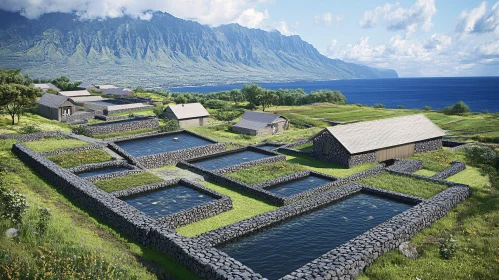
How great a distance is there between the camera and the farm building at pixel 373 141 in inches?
1683

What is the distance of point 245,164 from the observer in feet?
132

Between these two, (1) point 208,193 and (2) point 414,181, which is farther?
(2) point 414,181

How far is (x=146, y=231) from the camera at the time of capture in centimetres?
2212

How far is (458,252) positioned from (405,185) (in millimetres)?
13556

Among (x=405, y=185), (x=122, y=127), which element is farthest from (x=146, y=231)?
(x=122, y=127)

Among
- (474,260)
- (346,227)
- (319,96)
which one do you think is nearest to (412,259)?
(474,260)

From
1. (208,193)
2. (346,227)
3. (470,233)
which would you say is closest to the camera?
(470,233)

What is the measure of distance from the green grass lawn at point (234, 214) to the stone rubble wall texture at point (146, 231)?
3062 mm

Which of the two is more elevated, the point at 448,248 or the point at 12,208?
the point at 12,208

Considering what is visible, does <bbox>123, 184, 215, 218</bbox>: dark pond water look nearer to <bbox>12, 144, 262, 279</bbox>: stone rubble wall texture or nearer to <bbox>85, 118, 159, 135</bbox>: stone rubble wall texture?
<bbox>12, 144, 262, 279</bbox>: stone rubble wall texture

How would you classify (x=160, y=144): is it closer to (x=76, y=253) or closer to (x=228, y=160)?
(x=228, y=160)

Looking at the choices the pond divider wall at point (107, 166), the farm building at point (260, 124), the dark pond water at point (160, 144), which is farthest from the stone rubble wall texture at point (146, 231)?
the farm building at point (260, 124)

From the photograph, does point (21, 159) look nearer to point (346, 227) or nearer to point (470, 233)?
point (346, 227)

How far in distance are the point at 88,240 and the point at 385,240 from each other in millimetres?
17559
